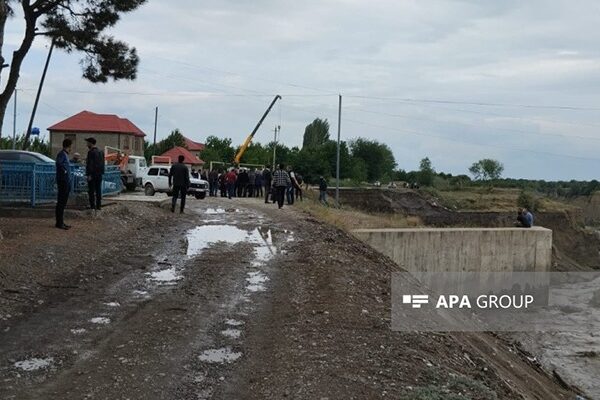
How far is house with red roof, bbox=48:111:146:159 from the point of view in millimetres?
74125

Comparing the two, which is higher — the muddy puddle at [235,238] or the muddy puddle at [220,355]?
the muddy puddle at [235,238]

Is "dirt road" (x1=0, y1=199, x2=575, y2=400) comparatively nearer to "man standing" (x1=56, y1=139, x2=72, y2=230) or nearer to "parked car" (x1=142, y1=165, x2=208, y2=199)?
"man standing" (x1=56, y1=139, x2=72, y2=230)

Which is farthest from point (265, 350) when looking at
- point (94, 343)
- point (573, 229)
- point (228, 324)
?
point (573, 229)

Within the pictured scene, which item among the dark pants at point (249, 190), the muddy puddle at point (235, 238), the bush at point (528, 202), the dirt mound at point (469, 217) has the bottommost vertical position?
the dirt mound at point (469, 217)

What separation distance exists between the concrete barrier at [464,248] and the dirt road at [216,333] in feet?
33.3

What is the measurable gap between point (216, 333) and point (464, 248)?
19890mm

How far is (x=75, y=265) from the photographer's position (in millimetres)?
10773

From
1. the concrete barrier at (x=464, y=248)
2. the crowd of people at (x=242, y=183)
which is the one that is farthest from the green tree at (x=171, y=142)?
the concrete barrier at (x=464, y=248)

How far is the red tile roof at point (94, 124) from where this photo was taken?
74500mm

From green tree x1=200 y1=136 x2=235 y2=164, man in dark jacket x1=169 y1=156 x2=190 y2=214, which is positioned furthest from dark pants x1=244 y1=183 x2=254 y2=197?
green tree x1=200 y1=136 x2=235 y2=164

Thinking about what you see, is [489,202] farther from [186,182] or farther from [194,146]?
[194,146]

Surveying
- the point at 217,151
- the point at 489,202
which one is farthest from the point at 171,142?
the point at 489,202

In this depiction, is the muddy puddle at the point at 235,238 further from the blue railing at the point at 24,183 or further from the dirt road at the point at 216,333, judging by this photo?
the blue railing at the point at 24,183

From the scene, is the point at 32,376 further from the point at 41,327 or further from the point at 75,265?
the point at 75,265
